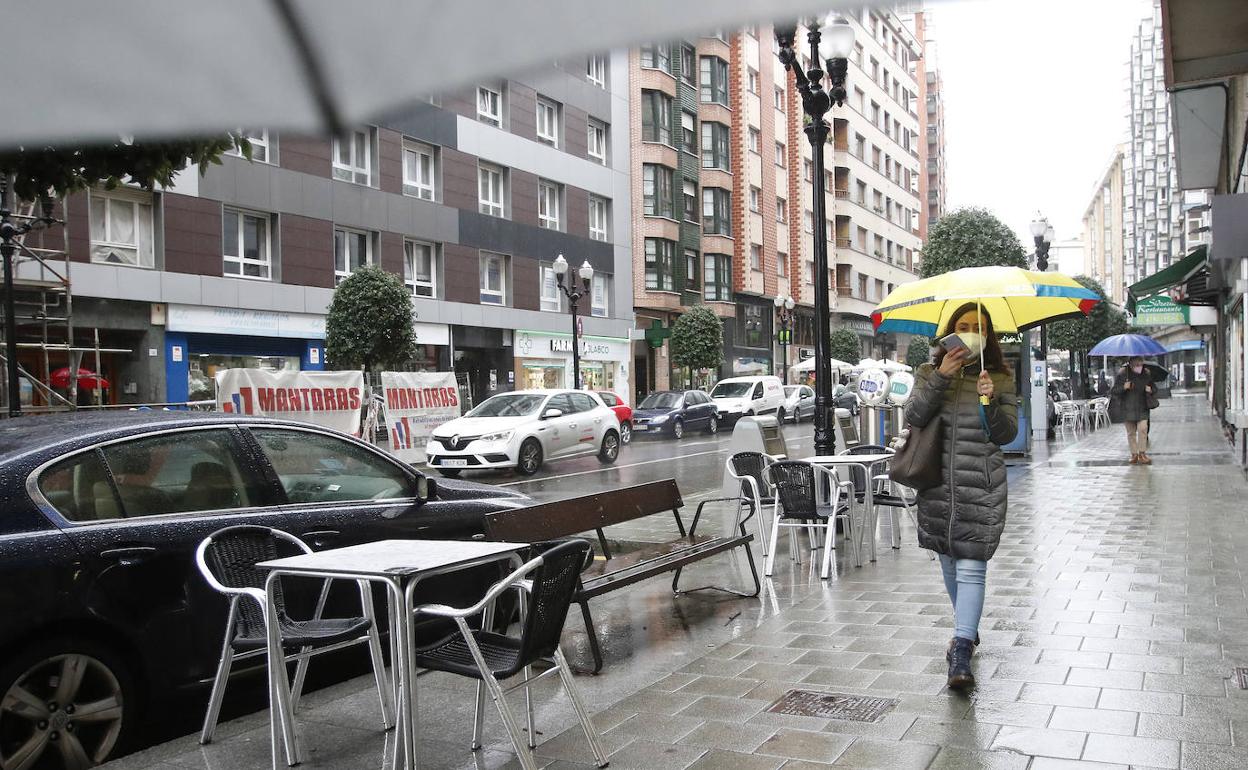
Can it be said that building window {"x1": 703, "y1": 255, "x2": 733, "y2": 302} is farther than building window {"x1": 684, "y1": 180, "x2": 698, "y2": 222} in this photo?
Yes

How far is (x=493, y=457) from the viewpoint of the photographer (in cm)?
1931

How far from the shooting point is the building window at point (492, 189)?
111 feet

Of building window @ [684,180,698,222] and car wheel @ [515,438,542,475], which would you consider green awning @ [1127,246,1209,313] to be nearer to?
car wheel @ [515,438,542,475]

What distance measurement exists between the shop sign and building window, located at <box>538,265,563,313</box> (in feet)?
35.0

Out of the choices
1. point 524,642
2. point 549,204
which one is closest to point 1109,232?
point 549,204

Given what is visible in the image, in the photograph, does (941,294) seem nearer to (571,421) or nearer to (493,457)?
(493,457)

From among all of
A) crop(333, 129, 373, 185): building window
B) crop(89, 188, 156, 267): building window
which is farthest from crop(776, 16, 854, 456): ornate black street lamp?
crop(333, 129, 373, 185): building window

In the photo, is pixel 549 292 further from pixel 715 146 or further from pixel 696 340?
pixel 715 146

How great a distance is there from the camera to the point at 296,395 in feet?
59.2

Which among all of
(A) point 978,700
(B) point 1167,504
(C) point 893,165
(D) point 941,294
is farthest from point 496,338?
(C) point 893,165

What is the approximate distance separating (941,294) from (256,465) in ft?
14.8

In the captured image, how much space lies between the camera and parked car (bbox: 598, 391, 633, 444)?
2512 centimetres

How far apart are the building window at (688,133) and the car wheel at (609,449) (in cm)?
2529

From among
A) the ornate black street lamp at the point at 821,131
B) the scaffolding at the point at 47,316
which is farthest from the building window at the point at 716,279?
the ornate black street lamp at the point at 821,131
